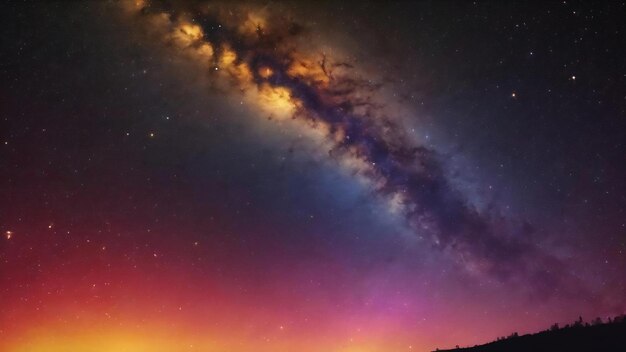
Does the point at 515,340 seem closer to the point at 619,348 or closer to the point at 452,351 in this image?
the point at 452,351

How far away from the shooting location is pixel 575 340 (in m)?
11.9

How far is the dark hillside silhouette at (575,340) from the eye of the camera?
35.1ft

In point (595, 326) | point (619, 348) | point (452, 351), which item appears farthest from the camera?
point (452, 351)

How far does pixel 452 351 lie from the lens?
58.5 ft

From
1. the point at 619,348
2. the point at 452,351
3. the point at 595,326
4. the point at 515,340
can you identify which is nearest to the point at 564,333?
the point at 595,326

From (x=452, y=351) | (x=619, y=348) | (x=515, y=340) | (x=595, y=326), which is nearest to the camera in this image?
(x=619, y=348)

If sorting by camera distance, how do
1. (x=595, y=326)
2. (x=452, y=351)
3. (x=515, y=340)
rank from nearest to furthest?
(x=595, y=326) → (x=515, y=340) → (x=452, y=351)

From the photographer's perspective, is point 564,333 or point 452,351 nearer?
point 564,333

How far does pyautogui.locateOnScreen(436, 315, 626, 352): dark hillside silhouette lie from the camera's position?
10688mm

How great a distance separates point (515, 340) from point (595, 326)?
3.07 metres

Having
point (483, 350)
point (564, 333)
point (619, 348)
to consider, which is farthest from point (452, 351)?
point (619, 348)

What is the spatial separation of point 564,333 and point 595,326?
953 mm

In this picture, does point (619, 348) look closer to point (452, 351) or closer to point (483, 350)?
point (483, 350)

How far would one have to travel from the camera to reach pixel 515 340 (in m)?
14.9
